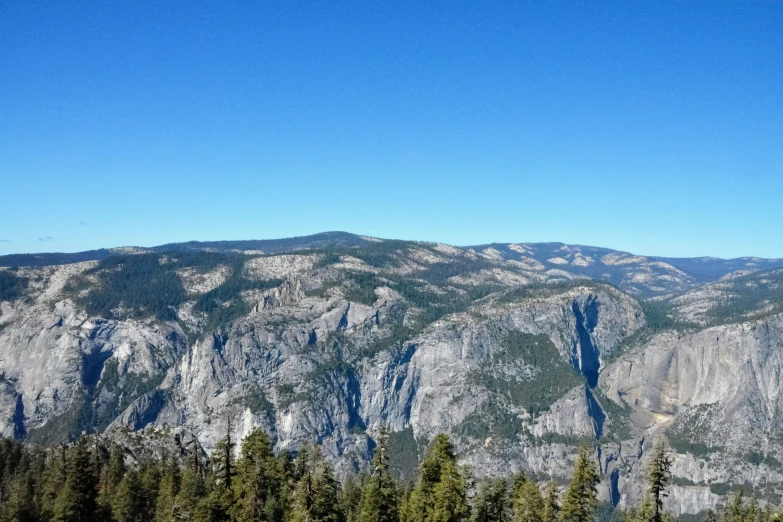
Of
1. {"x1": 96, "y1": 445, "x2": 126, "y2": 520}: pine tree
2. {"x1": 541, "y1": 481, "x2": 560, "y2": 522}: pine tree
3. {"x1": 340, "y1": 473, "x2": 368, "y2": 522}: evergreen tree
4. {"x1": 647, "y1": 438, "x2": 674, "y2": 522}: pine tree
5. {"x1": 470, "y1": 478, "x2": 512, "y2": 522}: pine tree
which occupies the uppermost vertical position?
{"x1": 647, "y1": 438, "x2": 674, "y2": 522}: pine tree

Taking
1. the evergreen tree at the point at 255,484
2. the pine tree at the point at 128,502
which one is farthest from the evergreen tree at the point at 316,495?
the pine tree at the point at 128,502

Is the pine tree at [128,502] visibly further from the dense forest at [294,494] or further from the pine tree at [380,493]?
the pine tree at [380,493]

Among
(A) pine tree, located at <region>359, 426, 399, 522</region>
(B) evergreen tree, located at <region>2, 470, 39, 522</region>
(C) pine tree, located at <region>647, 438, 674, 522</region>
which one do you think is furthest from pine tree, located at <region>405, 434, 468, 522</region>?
(B) evergreen tree, located at <region>2, 470, 39, 522</region>

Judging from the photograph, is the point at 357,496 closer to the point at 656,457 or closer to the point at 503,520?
the point at 503,520

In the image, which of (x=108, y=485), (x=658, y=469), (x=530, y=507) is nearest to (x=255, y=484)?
(x=530, y=507)

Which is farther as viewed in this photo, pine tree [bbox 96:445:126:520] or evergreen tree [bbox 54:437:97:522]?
pine tree [bbox 96:445:126:520]

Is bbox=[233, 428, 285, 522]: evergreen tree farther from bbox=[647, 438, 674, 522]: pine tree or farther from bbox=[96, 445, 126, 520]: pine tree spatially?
bbox=[647, 438, 674, 522]: pine tree
